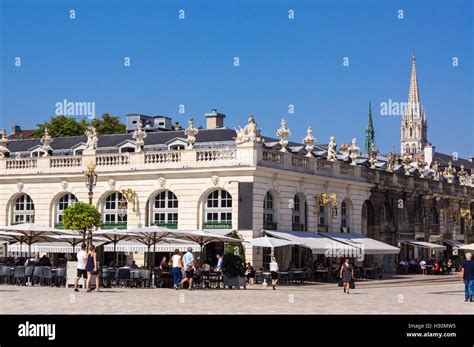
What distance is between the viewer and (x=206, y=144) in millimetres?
53188

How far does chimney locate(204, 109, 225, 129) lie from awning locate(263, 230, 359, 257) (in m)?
10.4

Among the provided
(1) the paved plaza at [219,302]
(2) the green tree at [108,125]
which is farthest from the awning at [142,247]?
(2) the green tree at [108,125]

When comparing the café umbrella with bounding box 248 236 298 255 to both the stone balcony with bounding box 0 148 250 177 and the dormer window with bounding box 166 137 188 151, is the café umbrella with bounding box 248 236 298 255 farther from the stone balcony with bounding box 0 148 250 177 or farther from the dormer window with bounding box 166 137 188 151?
the dormer window with bounding box 166 137 188 151

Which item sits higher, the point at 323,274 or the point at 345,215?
the point at 345,215

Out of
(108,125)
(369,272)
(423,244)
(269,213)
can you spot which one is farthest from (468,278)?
(108,125)

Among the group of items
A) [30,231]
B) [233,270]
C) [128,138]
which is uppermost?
[128,138]

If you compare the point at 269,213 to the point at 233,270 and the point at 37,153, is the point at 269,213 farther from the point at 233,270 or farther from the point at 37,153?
A: the point at 37,153

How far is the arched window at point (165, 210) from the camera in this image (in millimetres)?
50250

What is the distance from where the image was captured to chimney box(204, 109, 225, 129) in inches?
2334

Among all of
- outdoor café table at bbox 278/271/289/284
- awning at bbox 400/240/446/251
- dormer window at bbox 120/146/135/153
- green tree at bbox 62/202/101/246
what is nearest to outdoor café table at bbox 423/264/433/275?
awning at bbox 400/240/446/251

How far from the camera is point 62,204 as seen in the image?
2132 inches

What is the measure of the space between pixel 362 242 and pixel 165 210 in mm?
12793
